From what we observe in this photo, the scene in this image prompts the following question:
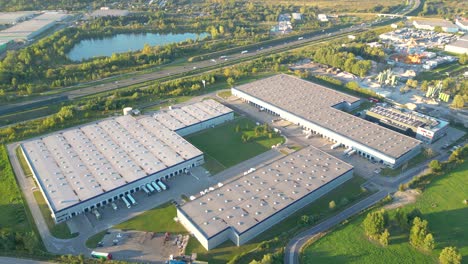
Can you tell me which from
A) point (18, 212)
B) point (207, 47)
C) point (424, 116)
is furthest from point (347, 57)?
point (18, 212)

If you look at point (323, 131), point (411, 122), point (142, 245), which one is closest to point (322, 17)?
point (411, 122)

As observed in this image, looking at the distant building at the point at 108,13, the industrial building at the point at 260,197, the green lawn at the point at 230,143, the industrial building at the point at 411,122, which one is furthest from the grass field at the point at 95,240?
the distant building at the point at 108,13

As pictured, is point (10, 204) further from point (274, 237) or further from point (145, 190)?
point (274, 237)

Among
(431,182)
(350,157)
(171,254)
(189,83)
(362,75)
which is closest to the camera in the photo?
(171,254)

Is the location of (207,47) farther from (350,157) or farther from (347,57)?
(350,157)

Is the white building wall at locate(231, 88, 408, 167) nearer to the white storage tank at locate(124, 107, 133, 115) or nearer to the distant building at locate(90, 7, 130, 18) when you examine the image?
the white storage tank at locate(124, 107, 133, 115)
